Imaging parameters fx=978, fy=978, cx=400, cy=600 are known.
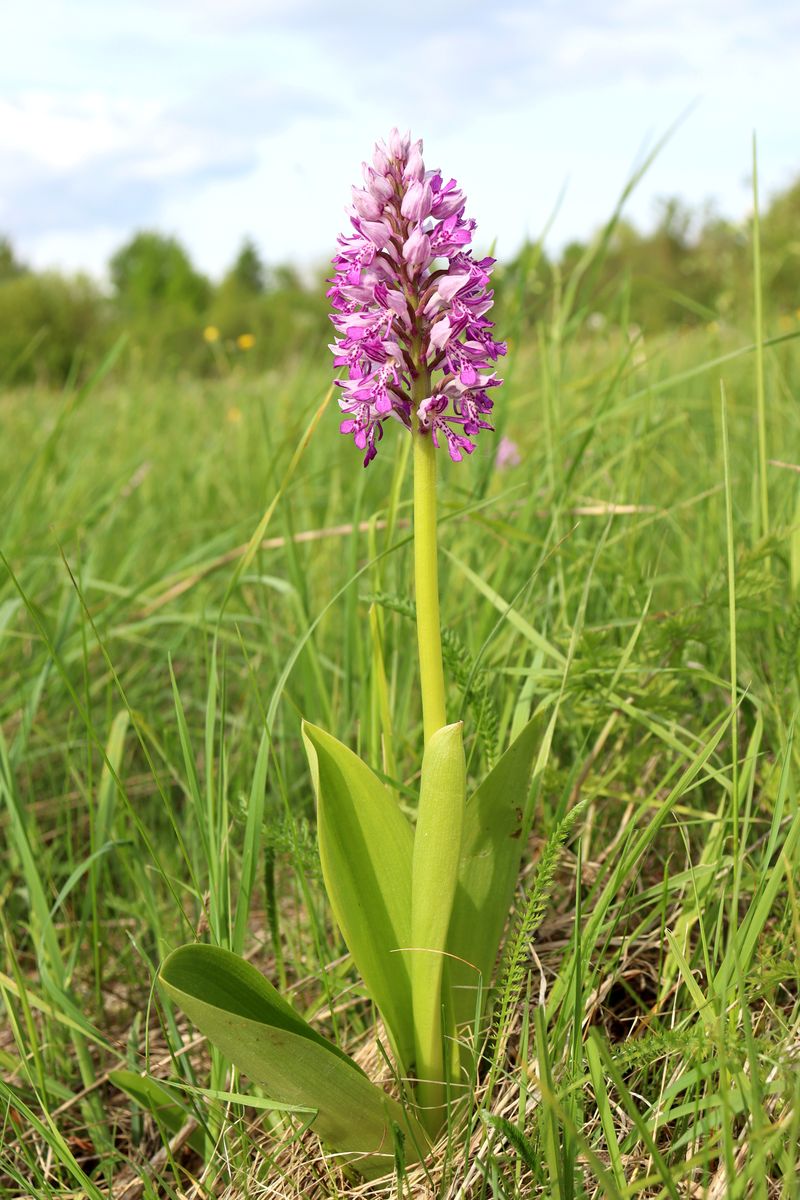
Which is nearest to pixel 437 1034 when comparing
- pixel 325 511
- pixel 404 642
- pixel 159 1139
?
pixel 159 1139

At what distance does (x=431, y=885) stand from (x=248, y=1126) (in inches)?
22.0

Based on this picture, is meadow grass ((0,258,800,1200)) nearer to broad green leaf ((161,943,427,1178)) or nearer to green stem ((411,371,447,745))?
broad green leaf ((161,943,427,1178))

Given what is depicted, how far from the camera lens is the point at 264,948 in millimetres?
2027

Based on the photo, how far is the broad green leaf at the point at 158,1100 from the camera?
156 cm

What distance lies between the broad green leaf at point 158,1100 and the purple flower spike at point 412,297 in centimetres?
108

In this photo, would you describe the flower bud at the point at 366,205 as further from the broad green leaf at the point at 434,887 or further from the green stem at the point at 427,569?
A: the broad green leaf at the point at 434,887

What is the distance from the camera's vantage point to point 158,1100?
1.62 meters

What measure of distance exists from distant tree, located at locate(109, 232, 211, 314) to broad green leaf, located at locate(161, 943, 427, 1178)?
58443 millimetres

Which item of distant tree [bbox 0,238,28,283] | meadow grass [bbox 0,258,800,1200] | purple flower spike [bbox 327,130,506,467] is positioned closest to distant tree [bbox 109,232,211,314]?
distant tree [bbox 0,238,28,283]

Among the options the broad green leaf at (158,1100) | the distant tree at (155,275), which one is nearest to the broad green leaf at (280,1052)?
the broad green leaf at (158,1100)

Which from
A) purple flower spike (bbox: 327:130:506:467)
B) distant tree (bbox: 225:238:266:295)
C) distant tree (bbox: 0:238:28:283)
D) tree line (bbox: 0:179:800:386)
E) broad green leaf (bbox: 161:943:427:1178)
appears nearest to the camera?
broad green leaf (bbox: 161:943:427:1178)

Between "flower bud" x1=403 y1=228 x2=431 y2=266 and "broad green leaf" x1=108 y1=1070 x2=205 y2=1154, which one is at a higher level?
"flower bud" x1=403 y1=228 x2=431 y2=266

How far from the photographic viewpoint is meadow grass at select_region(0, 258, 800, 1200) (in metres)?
1.30

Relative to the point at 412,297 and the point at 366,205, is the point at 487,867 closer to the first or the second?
the point at 412,297
